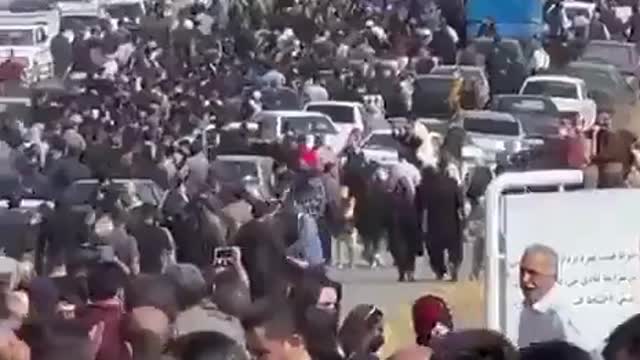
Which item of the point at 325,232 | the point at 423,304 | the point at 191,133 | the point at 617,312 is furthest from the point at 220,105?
the point at 617,312

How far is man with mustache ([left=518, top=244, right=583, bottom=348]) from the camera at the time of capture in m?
2.41

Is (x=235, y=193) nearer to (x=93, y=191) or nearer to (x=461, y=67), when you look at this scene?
(x=93, y=191)

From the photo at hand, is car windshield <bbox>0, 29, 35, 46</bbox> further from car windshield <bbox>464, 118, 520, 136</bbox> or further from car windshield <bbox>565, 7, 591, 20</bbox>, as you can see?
car windshield <bbox>565, 7, 591, 20</bbox>

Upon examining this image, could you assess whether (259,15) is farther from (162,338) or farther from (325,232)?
(162,338)

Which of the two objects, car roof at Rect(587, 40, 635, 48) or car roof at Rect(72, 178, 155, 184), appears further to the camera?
car roof at Rect(587, 40, 635, 48)

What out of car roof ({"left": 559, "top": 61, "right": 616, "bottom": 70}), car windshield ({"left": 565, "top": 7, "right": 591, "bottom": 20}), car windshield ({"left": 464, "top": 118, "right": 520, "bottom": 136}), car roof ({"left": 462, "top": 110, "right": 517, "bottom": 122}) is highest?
car windshield ({"left": 565, "top": 7, "right": 591, "bottom": 20})

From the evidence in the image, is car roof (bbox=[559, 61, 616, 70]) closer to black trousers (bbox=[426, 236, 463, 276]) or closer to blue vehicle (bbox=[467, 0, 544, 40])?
blue vehicle (bbox=[467, 0, 544, 40])

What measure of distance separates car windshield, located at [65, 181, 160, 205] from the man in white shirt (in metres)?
0.61

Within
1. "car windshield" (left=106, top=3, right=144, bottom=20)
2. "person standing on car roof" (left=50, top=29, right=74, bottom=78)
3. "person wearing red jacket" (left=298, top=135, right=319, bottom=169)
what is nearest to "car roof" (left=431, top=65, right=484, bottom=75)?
"person wearing red jacket" (left=298, top=135, right=319, bottom=169)

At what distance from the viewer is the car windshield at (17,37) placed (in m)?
2.36

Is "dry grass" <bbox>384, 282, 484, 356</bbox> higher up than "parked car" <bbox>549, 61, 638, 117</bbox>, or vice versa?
"parked car" <bbox>549, 61, 638, 117</bbox>

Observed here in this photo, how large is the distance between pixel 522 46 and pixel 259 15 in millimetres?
434

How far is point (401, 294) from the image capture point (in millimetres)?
2365

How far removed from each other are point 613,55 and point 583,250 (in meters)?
0.32
